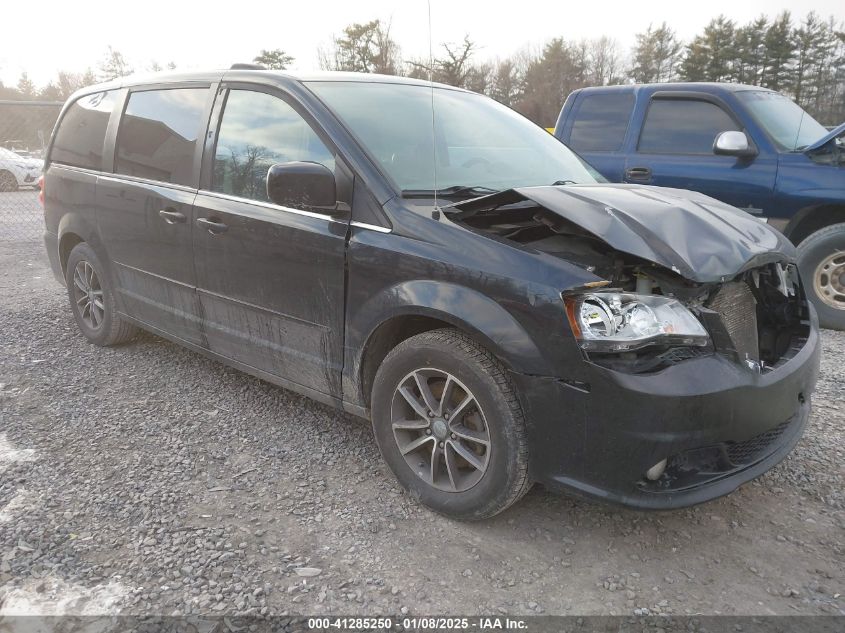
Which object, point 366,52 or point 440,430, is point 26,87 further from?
point 440,430

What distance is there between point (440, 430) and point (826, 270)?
13.6 feet

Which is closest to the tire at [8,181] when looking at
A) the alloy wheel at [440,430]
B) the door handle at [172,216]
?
the door handle at [172,216]

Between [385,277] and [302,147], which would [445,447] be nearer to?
[385,277]

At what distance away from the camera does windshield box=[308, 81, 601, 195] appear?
9.98 feet

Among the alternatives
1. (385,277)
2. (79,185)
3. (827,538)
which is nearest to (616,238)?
(385,277)

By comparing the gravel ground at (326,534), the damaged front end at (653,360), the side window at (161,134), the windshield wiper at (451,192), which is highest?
the side window at (161,134)

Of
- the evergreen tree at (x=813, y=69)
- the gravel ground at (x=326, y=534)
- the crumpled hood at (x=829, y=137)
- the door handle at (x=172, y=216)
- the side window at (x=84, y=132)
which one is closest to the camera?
the gravel ground at (x=326, y=534)

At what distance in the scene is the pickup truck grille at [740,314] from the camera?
8.28 feet

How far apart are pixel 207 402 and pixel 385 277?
176 centimetres

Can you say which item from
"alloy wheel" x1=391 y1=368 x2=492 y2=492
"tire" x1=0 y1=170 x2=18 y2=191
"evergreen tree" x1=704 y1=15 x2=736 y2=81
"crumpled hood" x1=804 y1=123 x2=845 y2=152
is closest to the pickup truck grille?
"alloy wheel" x1=391 y1=368 x2=492 y2=492

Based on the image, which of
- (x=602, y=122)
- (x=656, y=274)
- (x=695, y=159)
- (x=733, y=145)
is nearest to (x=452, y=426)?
(x=656, y=274)

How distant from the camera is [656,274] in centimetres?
241

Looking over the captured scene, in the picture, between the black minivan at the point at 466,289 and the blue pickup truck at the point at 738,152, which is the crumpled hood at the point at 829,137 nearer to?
the blue pickup truck at the point at 738,152

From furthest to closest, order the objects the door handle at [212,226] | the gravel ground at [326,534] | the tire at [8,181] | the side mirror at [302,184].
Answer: the tire at [8,181] → the door handle at [212,226] → the side mirror at [302,184] → the gravel ground at [326,534]
